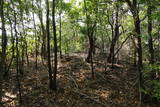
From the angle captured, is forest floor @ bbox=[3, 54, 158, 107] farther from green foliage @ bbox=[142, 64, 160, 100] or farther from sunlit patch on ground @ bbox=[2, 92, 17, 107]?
green foliage @ bbox=[142, 64, 160, 100]

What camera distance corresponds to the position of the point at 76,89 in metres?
10.9

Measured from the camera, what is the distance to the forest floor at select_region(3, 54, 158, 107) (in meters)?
9.55

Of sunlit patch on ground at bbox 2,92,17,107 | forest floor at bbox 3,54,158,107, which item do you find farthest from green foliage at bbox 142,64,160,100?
sunlit patch on ground at bbox 2,92,17,107

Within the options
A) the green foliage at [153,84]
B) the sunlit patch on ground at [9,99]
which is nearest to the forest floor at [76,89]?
the sunlit patch on ground at [9,99]

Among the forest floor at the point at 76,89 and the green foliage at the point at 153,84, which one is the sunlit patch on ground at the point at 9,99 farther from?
the green foliage at the point at 153,84

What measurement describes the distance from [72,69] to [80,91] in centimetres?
409

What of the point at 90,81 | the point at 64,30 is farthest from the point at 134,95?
the point at 64,30

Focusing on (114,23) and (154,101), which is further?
(114,23)

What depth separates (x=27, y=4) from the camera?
14.6 meters

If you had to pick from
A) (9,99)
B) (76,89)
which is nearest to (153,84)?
(76,89)

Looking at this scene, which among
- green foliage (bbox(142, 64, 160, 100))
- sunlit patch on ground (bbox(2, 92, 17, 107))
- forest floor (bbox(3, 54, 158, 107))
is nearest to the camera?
green foliage (bbox(142, 64, 160, 100))

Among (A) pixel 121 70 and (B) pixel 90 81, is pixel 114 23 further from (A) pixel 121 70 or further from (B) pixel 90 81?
(B) pixel 90 81

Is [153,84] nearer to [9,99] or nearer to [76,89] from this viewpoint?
[76,89]

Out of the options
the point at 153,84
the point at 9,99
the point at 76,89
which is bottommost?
the point at 9,99
